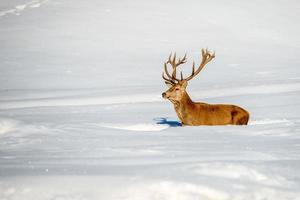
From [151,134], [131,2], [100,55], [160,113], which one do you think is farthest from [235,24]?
[151,134]

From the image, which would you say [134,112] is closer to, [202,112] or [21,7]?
[202,112]

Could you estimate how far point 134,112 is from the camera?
12.9 metres

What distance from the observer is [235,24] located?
4838 centimetres

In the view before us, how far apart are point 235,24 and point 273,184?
44.6 meters

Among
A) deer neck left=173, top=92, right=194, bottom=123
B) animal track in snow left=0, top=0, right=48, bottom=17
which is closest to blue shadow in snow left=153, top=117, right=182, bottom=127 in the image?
deer neck left=173, top=92, right=194, bottom=123

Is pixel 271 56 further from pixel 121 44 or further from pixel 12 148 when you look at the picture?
pixel 12 148

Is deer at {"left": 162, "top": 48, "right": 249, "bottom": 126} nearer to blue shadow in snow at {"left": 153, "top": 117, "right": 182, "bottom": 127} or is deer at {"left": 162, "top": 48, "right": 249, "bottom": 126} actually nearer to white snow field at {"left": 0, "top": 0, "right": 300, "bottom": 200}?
white snow field at {"left": 0, "top": 0, "right": 300, "bottom": 200}

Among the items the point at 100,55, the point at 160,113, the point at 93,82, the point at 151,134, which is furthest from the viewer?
the point at 100,55

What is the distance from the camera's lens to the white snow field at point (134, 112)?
16.3 feet

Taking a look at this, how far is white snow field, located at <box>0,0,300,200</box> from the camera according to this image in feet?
16.3

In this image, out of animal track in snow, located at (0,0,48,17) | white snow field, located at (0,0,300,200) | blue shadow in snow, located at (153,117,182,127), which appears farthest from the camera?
animal track in snow, located at (0,0,48,17)

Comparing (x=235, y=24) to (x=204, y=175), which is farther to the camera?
(x=235, y=24)

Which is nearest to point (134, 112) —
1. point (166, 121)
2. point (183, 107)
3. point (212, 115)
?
point (166, 121)

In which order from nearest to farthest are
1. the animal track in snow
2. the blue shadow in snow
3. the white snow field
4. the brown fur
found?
the white snow field
the brown fur
the blue shadow in snow
the animal track in snow
